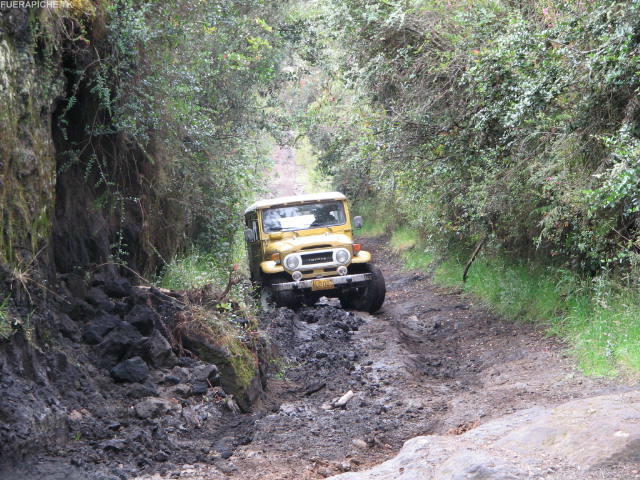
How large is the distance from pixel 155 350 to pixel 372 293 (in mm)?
6051

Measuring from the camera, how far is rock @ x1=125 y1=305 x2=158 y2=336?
23.0 feet

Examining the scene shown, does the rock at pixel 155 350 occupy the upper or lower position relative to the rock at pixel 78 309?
lower

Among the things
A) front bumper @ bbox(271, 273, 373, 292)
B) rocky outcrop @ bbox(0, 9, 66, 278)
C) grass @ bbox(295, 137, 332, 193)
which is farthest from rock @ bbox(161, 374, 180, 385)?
grass @ bbox(295, 137, 332, 193)

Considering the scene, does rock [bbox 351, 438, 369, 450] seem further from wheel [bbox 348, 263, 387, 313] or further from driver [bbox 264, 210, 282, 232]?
driver [bbox 264, 210, 282, 232]

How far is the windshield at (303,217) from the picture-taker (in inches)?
507

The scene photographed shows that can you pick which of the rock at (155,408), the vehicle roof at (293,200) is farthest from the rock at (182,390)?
the vehicle roof at (293,200)

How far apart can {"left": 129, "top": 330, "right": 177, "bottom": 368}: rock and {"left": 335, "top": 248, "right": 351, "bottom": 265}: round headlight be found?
214 inches

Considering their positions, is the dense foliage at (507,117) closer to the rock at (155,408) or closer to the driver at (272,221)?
the driver at (272,221)

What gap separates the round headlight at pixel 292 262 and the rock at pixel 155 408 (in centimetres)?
574

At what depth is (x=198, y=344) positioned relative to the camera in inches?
300

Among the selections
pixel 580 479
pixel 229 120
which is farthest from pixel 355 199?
pixel 580 479

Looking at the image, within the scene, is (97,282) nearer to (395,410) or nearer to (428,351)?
(395,410)

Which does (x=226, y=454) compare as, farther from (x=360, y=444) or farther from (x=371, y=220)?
(x=371, y=220)

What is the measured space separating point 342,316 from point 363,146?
283cm
